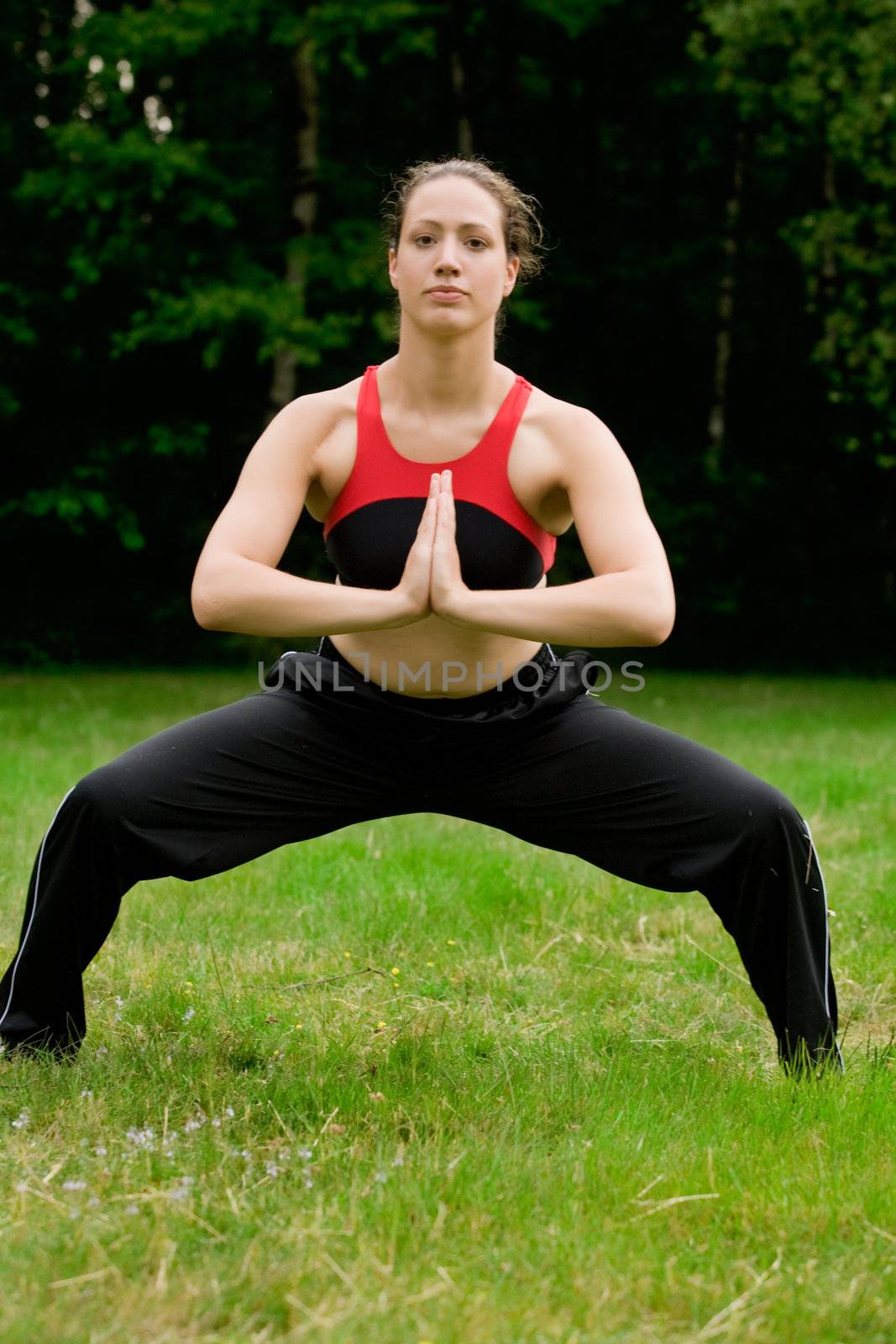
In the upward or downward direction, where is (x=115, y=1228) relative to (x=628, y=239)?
downward

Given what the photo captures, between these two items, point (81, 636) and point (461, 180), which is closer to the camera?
point (461, 180)

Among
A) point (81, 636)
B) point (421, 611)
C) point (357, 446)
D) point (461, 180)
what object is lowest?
point (81, 636)

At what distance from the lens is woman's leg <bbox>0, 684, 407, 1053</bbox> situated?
327cm

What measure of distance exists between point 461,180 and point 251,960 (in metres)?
2.50

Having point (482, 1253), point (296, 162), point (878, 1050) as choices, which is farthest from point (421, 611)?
point (296, 162)

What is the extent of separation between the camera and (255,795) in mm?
3424

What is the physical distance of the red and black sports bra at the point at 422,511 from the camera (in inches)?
137

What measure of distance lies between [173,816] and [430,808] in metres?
0.67

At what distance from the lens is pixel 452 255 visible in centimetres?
345

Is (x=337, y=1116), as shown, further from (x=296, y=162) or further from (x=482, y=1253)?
(x=296, y=162)

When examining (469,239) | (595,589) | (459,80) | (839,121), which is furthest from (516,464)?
(459,80)

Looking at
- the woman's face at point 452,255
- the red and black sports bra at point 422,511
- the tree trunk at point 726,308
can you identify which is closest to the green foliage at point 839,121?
the tree trunk at point 726,308

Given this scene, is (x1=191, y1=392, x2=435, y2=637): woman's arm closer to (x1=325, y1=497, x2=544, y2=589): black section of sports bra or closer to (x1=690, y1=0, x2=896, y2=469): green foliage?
(x1=325, y1=497, x2=544, y2=589): black section of sports bra

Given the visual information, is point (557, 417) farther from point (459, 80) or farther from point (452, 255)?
point (459, 80)
